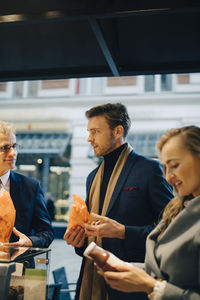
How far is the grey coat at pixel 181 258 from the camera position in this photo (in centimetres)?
125

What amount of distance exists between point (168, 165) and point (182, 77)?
29.0 ft

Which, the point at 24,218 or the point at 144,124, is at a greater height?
the point at 144,124

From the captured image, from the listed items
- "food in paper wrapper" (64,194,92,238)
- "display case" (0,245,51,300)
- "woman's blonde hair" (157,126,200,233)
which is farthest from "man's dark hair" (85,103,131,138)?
"display case" (0,245,51,300)

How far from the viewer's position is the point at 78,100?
10.4m

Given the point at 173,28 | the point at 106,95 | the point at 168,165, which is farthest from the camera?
the point at 106,95

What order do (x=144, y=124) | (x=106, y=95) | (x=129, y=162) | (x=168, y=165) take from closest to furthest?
(x=168, y=165), (x=129, y=162), (x=144, y=124), (x=106, y=95)

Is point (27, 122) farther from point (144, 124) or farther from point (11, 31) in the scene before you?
point (11, 31)

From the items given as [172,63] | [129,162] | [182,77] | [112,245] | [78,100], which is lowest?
[112,245]

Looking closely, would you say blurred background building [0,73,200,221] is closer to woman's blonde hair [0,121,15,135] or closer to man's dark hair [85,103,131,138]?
man's dark hair [85,103,131,138]

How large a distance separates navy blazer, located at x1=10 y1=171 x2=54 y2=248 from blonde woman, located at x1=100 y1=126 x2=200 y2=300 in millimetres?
1120

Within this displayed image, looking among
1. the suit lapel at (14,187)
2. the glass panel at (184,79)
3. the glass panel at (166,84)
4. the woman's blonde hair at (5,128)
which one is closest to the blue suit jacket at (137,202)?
the suit lapel at (14,187)

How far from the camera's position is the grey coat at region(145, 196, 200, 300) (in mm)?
1255

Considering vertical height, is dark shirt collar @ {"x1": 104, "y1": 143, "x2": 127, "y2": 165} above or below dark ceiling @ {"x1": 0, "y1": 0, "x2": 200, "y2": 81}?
below

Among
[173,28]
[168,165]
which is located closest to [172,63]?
[173,28]
